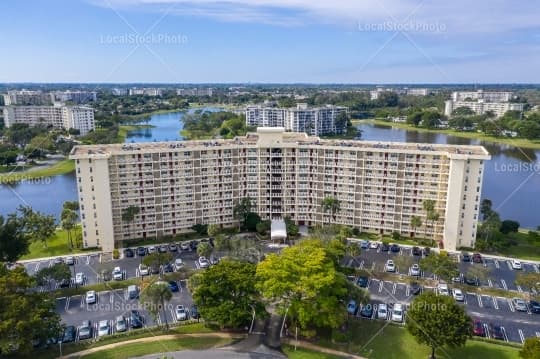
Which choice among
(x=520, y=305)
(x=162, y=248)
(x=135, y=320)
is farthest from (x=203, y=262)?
(x=520, y=305)

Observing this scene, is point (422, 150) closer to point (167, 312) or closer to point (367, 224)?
point (367, 224)

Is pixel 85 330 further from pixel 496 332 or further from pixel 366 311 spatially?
pixel 496 332

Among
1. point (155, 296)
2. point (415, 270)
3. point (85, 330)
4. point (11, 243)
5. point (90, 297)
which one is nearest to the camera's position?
point (155, 296)

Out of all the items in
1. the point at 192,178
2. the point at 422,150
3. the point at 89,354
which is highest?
the point at 422,150

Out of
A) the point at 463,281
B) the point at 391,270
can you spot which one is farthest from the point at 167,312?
the point at 463,281

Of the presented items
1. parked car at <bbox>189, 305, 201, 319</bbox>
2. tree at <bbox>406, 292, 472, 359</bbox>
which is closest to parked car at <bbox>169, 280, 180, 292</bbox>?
parked car at <bbox>189, 305, 201, 319</bbox>

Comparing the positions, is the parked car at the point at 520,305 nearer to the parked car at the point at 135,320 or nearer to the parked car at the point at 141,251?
the parked car at the point at 135,320
